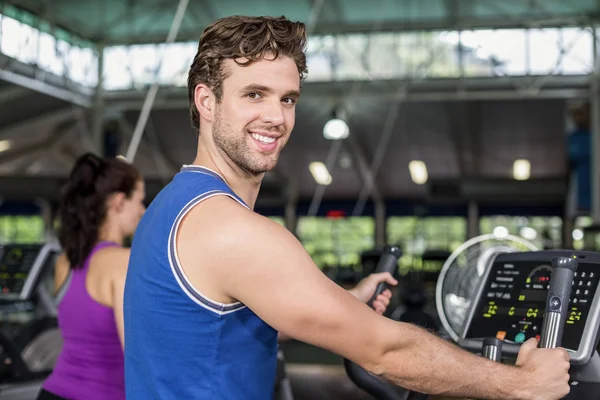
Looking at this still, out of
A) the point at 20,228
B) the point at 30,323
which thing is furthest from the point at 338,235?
the point at 30,323

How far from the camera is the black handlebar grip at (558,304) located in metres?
1.48

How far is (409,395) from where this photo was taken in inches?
71.4

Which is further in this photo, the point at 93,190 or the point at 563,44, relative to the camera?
the point at 563,44

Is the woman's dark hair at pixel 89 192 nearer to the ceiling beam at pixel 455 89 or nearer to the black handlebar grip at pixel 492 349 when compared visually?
the black handlebar grip at pixel 492 349

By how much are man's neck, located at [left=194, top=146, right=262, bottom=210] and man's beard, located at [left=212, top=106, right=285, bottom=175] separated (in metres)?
0.02

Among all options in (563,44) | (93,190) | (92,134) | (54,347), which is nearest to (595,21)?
(563,44)

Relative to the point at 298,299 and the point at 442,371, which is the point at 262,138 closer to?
the point at 298,299

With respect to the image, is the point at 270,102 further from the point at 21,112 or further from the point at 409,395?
the point at 21,112

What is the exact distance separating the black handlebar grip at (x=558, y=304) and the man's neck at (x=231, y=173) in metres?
0.53

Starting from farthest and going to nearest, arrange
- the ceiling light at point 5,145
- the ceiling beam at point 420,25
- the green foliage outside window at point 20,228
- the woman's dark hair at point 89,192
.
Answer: the green foliage outside window at point 20,228 → the ceiling light at point 5,145 → the ceiling beam at point 420,25 → the woman's dark hair at point 89,192

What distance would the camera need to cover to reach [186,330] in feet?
4.28

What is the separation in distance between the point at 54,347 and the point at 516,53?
12592 mm

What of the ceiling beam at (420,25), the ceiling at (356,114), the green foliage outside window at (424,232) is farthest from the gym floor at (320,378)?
the green foliage outside window at (424,232)

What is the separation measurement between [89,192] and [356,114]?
15376mm
